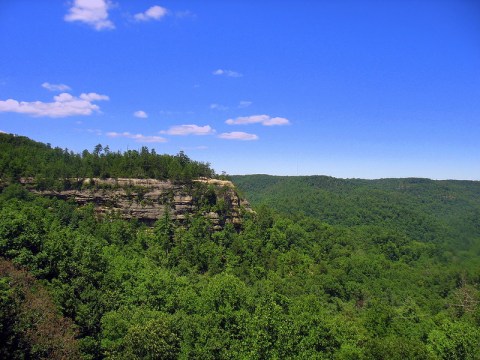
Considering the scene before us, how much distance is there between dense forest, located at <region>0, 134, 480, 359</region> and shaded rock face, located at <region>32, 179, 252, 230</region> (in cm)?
220

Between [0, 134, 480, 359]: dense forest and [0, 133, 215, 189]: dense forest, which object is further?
[0, 133, 215, 189]: dense forest

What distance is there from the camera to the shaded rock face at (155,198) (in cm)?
7838

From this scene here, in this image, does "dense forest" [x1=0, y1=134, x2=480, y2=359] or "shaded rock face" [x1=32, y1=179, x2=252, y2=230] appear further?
"shaded rock face" [x1=32, y1=179, x2=252, y2=230]

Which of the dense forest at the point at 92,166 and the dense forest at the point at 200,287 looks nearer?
the dense forest at the point at 200,287

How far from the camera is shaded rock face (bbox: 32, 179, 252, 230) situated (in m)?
78.4

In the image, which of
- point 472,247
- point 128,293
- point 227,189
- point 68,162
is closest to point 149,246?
point 227,189

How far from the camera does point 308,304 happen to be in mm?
45062

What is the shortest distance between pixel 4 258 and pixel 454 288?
69.9m

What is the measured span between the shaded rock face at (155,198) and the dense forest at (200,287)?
2.20 metres

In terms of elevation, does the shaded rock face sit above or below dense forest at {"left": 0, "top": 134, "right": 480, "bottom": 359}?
above

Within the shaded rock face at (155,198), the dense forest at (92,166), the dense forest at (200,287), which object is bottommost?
the dense forest at (200,287)

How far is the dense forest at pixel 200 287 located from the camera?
3178 cm

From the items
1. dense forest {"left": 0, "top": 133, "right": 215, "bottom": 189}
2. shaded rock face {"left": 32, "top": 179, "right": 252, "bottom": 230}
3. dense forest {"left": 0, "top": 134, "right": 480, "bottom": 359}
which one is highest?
dense forest {"left": 0, "top": 133, "right": 215, "bottom": 189}

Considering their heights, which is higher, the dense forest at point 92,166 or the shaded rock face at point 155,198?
the dense forest at point 92,166
